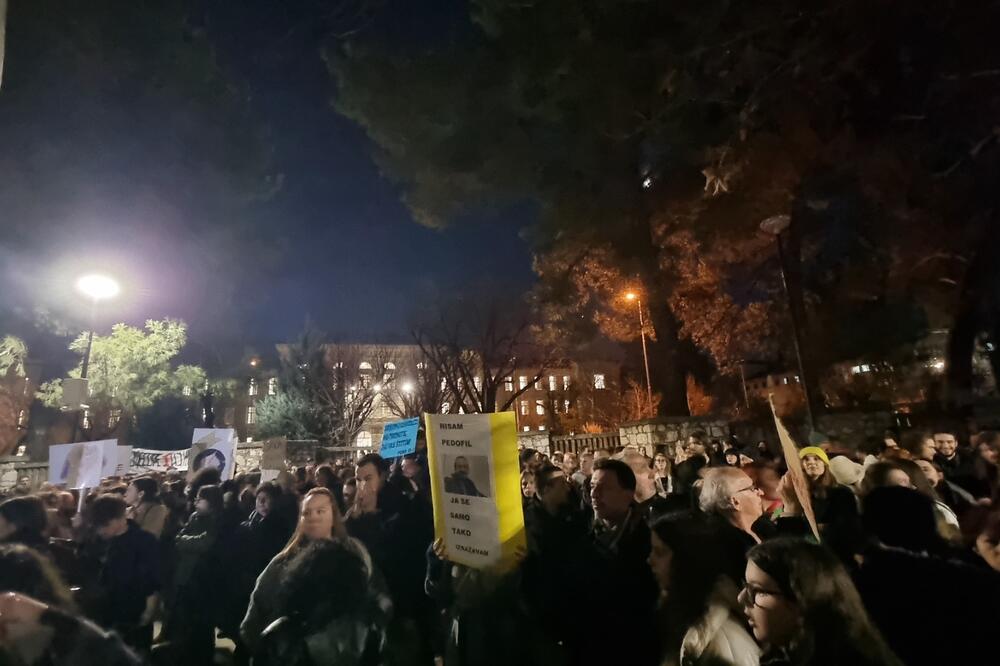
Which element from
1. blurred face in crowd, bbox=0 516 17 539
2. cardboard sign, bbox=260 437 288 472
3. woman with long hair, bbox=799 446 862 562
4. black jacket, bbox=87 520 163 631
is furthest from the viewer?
cardboard sign, bbox=260 437 288 472

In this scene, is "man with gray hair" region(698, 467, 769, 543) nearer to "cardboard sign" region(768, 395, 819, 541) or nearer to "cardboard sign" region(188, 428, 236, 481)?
"cardboard sign" region(768, 395, 819, 541)

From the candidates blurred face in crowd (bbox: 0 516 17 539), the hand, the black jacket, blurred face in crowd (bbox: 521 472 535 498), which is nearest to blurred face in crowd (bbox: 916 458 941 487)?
blurred face in crowd (bbox: 521 472 535 498)

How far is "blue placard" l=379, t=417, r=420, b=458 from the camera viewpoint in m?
5.55

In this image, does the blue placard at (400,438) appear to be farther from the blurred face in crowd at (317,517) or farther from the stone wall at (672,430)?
the stone wall at (672,430)

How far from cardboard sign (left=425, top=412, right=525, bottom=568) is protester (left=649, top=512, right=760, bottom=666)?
72 cm

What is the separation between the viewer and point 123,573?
357 centimetres

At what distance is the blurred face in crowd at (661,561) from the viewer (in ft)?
8.00

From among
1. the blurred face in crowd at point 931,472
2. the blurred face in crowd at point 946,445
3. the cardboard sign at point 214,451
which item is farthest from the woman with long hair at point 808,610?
the cardboard sign at point 214,451

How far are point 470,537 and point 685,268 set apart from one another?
15.1 metres

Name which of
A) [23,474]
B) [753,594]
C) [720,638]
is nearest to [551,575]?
[720,638]

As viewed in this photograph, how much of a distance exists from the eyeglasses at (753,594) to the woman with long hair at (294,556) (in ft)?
6.82

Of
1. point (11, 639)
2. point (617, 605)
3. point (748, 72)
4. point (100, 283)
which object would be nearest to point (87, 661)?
point (11, 639)

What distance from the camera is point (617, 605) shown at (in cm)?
256

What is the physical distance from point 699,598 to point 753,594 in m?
0.27
